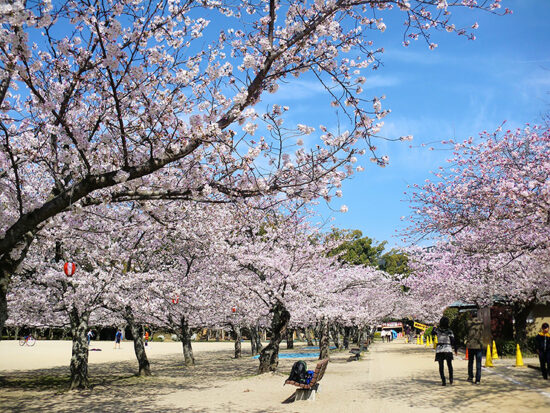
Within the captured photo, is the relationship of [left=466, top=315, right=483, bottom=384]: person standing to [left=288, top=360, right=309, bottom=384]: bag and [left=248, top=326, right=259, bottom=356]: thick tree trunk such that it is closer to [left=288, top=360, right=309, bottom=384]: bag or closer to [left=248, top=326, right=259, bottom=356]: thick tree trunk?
[left=288, top=360, right=309, bottom=384]: bag

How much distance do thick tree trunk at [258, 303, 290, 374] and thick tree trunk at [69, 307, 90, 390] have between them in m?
6.33

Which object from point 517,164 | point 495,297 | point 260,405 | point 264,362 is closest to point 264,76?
point 260,405

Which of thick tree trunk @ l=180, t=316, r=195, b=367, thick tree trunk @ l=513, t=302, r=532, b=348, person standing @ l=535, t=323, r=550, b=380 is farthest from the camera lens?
thick tree trunk @ l=513, t=302, r=532, b=348

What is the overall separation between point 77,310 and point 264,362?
7.10 m

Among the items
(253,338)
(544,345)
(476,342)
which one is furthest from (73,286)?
(253,338)

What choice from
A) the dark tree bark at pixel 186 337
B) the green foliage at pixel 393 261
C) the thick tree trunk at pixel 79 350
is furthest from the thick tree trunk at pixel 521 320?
the green foliage at pixel 393 261

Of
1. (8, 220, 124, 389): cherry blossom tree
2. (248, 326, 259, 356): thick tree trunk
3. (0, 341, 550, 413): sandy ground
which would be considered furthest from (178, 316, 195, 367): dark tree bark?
(248, 326, 259, 356): thick tree trunk

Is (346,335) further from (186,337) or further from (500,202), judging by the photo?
(500,202)

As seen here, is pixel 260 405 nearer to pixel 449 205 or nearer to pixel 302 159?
pixel 302 159

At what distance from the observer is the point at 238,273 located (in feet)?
66.6

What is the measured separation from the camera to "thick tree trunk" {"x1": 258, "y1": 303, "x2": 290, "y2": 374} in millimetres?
17328

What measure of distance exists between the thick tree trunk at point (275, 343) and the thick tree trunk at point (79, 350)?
6.33 meters

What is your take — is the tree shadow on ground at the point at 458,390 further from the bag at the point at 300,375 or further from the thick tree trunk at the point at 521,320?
the thick tree trunk at the point at 521,320

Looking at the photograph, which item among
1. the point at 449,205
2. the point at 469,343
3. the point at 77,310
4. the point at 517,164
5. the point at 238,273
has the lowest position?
the point at 469,343
